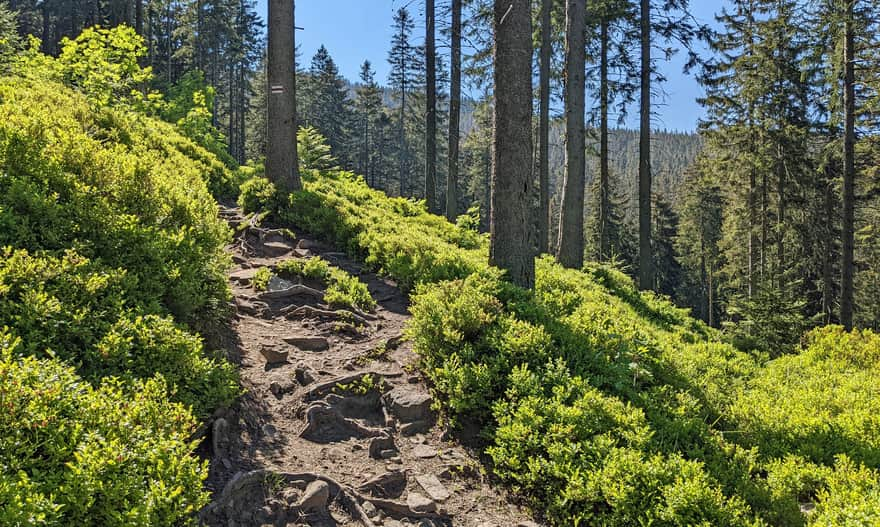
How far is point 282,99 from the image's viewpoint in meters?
9.87

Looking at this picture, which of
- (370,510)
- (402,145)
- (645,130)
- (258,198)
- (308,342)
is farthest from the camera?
(402,145)

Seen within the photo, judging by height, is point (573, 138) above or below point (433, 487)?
above

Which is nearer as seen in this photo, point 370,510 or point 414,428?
point 370,510

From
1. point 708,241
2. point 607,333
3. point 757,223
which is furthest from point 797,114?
point 607,333

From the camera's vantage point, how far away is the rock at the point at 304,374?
5.21 metres

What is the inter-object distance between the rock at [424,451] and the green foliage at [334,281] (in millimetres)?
2755

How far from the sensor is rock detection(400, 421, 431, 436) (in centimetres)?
475

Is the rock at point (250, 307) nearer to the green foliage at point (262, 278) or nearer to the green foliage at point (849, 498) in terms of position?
the green foliage at point (262, 278)

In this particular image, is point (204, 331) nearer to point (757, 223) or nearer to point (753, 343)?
point (753, 343)

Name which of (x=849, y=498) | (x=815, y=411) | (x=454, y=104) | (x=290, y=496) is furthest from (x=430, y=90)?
(x=849, y=498)

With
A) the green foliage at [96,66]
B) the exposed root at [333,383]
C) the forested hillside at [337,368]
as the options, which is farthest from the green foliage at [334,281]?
the green foliage at [96,66]

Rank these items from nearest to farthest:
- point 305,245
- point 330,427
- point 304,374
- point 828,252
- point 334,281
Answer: point 330,427
point 304,374
point 334,281
point 305,245
point 828,252

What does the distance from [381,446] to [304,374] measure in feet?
4.29

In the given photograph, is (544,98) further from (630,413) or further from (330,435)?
(330,435)
